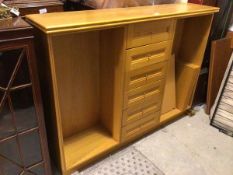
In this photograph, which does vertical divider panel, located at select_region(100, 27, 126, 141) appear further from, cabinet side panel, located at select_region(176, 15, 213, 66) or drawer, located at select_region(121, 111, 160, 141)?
cabinet side panel, located at select_region(176, 15, 213, 66)

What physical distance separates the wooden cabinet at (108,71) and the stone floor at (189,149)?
0.13 m

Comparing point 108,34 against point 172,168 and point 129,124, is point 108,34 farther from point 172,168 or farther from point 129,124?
point 172,168

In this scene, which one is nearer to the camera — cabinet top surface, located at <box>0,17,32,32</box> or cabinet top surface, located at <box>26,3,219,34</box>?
cabinet top surface, located at <box>0,17,32,32</box>

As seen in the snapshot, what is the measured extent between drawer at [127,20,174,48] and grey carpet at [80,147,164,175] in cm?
83

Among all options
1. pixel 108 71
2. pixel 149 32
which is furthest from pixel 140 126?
pixel 149 32

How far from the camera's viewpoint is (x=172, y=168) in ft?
5.36

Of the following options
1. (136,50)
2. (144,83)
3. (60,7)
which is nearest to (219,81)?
(144,83)

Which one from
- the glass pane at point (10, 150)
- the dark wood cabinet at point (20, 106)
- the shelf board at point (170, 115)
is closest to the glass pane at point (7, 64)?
the dark wood cabinet at point (20, 106)

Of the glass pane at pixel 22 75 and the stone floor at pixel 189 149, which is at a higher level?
the glass pane at pixel 22 75

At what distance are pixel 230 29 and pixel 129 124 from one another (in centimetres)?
137

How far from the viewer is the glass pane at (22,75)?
3.46ft

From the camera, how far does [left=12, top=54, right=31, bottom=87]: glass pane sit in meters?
1.06

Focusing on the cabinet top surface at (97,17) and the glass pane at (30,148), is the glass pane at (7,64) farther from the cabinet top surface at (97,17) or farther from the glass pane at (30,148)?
the glass pane at (30,148)

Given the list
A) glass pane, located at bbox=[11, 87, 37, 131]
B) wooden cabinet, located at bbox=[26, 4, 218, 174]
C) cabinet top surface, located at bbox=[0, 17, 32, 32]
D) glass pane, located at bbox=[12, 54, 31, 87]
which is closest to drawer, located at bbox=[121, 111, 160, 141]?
wooden cabinet, located at bbox=[26, 4, 218, 174]
